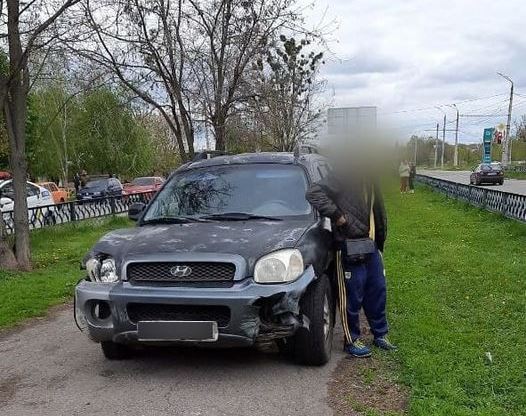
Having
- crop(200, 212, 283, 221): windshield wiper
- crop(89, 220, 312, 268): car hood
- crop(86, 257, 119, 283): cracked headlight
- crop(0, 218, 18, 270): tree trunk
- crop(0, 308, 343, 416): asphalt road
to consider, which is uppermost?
crop(200, 212, 283, 221): windshield wiper

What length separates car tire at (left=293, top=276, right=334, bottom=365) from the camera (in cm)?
456

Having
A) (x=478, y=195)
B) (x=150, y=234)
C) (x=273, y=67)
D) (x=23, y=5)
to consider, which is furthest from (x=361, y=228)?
(x=273, y=67)

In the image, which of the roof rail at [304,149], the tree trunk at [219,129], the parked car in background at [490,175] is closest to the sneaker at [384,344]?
the roof rail at [304,149]

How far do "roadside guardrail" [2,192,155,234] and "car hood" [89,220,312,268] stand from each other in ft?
27.8

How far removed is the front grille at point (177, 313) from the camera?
431 centimetres

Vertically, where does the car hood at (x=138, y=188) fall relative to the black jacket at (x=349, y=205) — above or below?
below

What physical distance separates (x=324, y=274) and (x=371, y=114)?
161cm

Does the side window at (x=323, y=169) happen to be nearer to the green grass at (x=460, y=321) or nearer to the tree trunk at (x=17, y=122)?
the green grass at (x=460, y=321)

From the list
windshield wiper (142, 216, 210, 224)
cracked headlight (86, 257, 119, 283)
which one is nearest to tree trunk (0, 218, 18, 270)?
→ windshield wiper (142, 216, 210, 224)

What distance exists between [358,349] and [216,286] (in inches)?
58.0

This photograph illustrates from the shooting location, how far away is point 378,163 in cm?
522

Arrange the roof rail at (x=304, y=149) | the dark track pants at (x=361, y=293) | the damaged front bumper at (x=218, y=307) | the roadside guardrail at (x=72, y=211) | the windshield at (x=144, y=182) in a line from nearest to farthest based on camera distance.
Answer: the damaged front bumper at (x=218, y=307) → the dark track pants at (x=361, y=293) → the roof rail at (x=304, y=149) → the roadside guardrail at (x=72, y=211) → the windshield at (x=144, y=182)

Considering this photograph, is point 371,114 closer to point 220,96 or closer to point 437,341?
point 437,341

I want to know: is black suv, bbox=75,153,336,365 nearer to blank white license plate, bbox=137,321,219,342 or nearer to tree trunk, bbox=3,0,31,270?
blank white license plate, bbox=137,321,219,342
